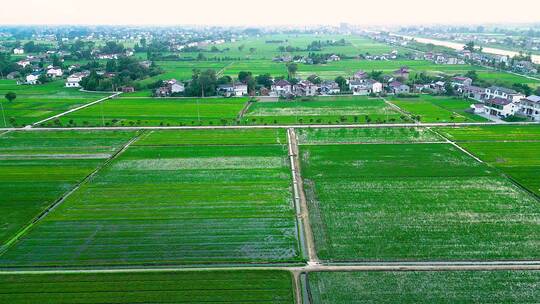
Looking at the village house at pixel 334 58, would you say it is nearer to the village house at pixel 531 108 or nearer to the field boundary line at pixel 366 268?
the village house at pixel 531 108

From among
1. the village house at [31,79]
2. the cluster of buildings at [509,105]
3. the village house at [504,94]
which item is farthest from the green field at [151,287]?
the village house at [31,79]

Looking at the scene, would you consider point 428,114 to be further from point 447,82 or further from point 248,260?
point 248,260

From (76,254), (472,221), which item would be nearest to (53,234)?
(76,254)

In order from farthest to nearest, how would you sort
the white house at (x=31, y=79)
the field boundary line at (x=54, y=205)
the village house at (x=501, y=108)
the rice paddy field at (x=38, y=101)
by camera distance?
the white house at (x=31, y=79)
the rice paddy field at (x=38, y=101)
the village house at (x=501, y=108)
the field boundary line at (x=54, y=205)

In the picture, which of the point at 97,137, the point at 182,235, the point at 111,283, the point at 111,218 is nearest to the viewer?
the point at 111,283

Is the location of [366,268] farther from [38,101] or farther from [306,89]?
[38,101]
